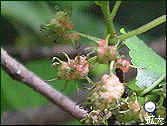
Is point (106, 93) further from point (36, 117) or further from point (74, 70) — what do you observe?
point (36, 117)

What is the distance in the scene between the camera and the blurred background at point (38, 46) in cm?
177

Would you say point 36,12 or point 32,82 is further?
point 36,12

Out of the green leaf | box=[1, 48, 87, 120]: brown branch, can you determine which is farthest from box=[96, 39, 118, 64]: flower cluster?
box=[1, 48, 87, 120]: brown branch

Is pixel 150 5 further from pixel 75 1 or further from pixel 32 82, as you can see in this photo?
pixel 32 82

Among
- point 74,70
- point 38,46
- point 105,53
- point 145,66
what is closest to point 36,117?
point 38,46

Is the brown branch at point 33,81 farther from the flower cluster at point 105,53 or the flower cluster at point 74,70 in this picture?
the flower cluster at point 105,53

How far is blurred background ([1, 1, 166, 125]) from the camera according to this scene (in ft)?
5.81

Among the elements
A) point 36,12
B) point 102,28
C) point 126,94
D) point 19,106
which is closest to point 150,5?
point 102,28

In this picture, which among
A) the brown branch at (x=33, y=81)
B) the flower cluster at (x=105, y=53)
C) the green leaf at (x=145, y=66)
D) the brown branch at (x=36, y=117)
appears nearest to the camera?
the flower cluster at (x=105, y=53)

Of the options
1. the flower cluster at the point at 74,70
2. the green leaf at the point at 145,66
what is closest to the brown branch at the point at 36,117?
the green leaf at the point at 145,66

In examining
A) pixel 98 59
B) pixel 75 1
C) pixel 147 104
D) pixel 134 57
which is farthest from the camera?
pixel 75 1

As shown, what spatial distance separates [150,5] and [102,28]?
31 cm

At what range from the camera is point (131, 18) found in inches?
82.0

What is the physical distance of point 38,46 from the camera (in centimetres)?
188
